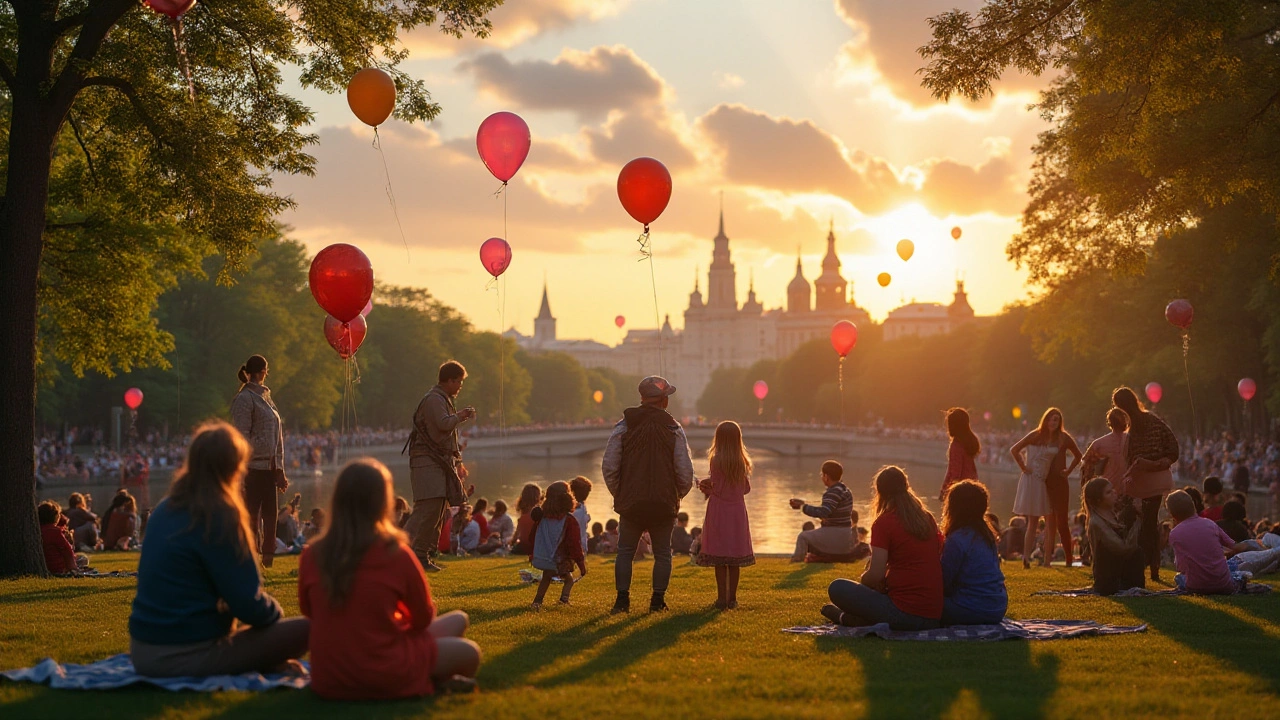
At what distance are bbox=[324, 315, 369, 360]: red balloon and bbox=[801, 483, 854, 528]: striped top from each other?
5801 millimetres

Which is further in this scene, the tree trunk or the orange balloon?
the orange balloon

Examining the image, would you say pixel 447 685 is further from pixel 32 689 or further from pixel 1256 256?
pixel 1256 256

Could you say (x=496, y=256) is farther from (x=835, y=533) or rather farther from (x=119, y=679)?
(x=119, y=679)

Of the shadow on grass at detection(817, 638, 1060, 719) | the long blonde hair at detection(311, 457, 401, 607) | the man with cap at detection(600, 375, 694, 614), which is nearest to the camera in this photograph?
the long blonde hair at detection(311, 457, 401, 607)

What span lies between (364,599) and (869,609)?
149 inches

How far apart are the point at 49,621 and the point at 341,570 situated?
14.6ft

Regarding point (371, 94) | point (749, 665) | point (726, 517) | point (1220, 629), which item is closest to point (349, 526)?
point (749, 665)

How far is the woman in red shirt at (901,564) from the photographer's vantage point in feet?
26.7

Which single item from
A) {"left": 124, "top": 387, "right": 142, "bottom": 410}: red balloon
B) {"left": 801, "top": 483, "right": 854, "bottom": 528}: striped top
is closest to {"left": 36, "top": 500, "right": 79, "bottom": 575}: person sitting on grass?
{"left": 801, "top": 483, "right": 854, "bottom": 528}: striped top

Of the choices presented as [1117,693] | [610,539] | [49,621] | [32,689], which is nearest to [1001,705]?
[1117,693]

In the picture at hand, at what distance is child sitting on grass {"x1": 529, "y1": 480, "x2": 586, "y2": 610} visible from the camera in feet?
33.4

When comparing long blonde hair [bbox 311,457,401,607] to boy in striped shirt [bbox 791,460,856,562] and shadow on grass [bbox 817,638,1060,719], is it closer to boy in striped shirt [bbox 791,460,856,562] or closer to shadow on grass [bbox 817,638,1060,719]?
shadow on grass [bbox 817,638,1060,719]

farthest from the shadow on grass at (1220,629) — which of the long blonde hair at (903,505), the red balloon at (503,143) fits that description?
the red balloon at (503,143)

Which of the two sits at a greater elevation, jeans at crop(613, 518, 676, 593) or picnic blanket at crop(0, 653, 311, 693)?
jeans at crop(613, 518, 676, 593)
